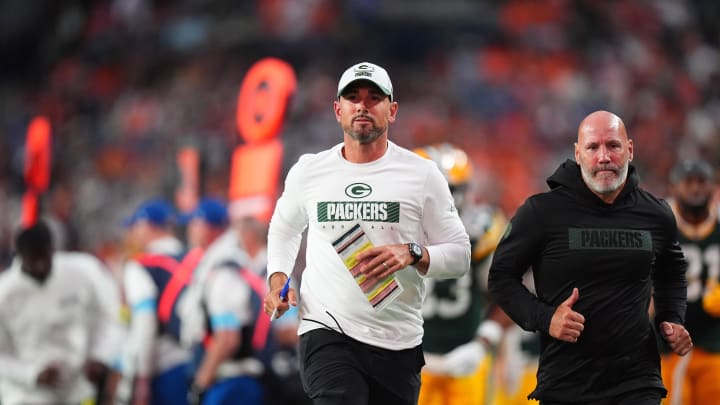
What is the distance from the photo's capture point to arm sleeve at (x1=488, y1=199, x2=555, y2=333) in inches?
227

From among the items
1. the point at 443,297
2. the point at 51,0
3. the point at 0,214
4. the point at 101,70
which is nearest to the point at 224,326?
the point at 443,297

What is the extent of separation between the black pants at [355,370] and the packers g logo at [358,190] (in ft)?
2.18

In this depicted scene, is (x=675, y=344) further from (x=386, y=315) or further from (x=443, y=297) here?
(x=443, y=297)

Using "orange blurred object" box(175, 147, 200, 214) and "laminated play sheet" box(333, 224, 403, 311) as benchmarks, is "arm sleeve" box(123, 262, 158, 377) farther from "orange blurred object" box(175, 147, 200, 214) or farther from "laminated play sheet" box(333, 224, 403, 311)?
"laminated play sheet" box(333, 224, 403, 311)

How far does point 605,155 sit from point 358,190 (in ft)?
3.89

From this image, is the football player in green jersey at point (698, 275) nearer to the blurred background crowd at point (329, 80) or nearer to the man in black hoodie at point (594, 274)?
the man in black hoodie at point (594, 274)

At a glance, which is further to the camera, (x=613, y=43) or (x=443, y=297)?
(x=613, y=43)

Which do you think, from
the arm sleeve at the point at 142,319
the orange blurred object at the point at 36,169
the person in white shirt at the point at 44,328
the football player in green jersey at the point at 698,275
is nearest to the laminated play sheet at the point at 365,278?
the football player in green jersey at the point at 698,275

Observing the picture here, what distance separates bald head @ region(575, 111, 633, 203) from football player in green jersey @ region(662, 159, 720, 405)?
276 cm

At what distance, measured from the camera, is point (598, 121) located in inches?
228

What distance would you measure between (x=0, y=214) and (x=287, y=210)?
17758mm

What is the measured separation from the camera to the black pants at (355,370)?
5.64 meters

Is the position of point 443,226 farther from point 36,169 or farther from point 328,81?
point 328,81

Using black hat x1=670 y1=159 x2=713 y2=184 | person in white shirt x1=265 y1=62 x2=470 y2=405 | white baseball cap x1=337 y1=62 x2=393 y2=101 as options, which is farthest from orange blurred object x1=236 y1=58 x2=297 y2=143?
white baseball cap x1=337 y1=62 x2=393 y2=101
